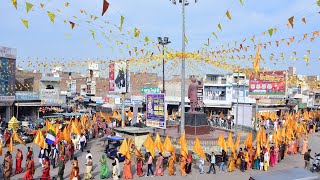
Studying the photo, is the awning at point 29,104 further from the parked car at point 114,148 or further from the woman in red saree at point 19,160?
the woman in red saree at point 19,160

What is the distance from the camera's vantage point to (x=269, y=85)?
32.7 metres

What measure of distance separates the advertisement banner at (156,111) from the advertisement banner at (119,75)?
4.35 metres

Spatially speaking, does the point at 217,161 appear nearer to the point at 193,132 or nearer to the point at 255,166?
the point at 255,166

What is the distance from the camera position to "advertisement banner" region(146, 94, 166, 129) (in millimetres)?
20344

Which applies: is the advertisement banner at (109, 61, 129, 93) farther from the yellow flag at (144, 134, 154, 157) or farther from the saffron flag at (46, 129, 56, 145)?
the yellow flag at (144, 134, 154, 157)

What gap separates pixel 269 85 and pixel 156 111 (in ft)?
53.1

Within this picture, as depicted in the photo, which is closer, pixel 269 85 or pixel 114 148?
pixel 114 148

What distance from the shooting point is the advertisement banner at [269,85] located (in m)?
32.4

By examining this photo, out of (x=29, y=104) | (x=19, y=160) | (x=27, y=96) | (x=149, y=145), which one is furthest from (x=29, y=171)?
(x=29, y=104)

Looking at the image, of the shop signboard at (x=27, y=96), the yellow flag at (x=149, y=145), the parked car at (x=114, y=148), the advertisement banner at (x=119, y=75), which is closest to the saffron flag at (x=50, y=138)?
the parked car at (x=114, y=148)

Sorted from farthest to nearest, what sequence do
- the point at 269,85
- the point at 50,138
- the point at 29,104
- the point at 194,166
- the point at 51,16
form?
the point at 29,104
the point at 269,85
the point at 194,166
the point at 50,138
the point at 51,16

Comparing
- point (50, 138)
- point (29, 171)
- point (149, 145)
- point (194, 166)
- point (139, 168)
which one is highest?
point (50, 138)

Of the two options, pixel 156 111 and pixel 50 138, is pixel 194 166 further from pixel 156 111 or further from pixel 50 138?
pixel 50 138

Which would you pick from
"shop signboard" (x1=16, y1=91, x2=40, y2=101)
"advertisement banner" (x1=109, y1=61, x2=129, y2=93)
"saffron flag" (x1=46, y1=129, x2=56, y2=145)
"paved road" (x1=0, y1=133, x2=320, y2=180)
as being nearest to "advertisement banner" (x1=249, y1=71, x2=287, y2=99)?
"paved road" (x1=0, y1=133, x2=320, y2=180)
